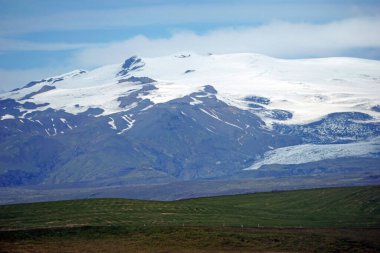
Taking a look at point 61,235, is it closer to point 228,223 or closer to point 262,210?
point 228,223

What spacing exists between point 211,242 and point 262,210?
34783 mm

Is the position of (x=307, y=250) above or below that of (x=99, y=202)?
below

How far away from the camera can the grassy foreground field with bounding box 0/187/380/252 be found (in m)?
95.2

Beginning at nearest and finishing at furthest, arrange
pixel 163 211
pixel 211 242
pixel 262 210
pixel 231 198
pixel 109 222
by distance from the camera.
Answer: pixel 211 242
pixel 109 222
pixel 163 211
pixel 262 210
pixel 231 198

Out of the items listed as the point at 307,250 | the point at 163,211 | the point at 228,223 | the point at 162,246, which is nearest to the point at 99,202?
the point at 163,211

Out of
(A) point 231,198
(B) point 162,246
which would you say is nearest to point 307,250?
(B) point 162,246

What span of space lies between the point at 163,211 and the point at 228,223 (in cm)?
1234

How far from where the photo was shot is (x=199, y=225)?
10744cm

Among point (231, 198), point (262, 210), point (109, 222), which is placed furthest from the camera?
point (231, 198)

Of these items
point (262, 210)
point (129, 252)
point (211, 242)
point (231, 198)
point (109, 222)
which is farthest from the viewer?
point (231, 198)

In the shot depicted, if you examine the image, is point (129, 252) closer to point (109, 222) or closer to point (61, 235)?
point (61, 235)

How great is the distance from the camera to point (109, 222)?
109 m

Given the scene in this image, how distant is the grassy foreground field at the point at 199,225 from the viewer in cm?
9525

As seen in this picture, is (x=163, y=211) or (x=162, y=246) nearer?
(x=162, y=246)
